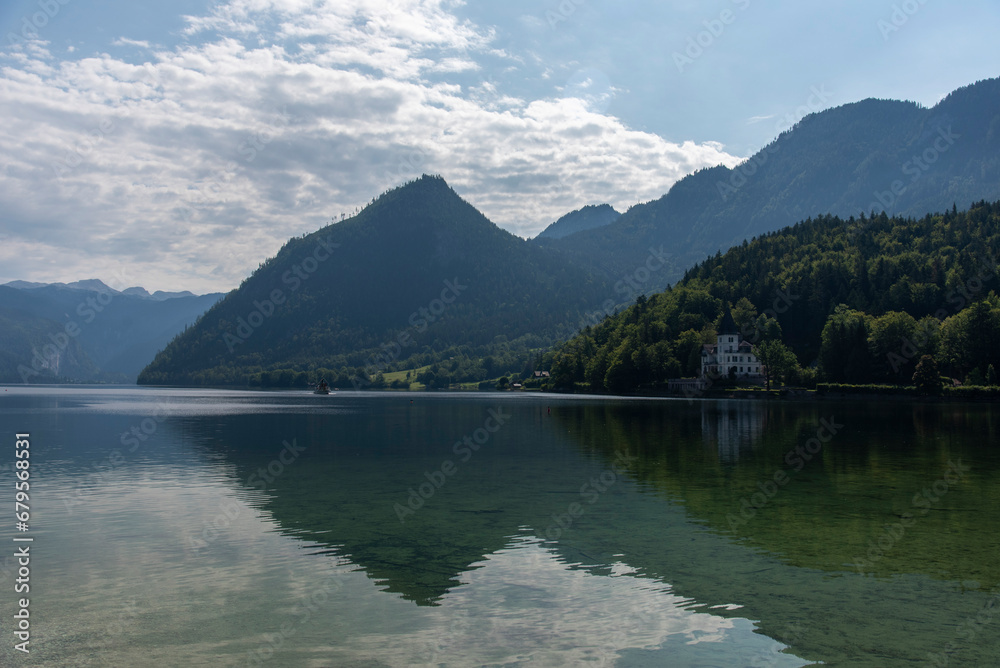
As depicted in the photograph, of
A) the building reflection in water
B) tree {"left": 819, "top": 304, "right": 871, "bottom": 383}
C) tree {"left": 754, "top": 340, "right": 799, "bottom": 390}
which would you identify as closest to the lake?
the building reflection in water

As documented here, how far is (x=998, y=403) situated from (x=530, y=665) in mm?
145506

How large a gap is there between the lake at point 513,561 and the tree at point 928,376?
108 meters

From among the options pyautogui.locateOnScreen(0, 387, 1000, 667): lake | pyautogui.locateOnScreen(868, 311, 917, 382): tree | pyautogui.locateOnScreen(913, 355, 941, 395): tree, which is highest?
pyautogui.locateOnScreen(868, 311, 917, 382): tree

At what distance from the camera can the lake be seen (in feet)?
50.9

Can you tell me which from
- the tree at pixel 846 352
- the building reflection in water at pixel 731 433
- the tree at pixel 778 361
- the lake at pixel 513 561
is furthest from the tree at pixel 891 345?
the lake at pixel 513 561

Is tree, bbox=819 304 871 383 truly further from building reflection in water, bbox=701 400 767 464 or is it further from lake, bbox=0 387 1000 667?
lake, bbox=0 387 1000 667

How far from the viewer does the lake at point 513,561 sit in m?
15.5

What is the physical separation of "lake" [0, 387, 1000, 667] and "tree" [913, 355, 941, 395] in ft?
354

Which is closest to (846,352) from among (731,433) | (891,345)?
(891,345)

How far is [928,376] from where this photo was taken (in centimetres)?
14200

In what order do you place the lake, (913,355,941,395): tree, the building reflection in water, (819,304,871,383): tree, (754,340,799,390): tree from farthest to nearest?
1. (754,340,799,390): tree
2. (819,304,871,383): tree
3. (913,355,941,395): tree
4. the building reflection in water
5. the lake

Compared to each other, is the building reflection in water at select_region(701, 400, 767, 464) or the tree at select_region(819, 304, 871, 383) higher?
the tree at select_region(819, 304, 871, 383)

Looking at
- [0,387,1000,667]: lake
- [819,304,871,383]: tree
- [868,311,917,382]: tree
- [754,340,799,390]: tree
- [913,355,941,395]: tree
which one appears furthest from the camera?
[754,340,799,390]: tree

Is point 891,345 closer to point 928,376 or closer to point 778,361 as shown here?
point 928,376
